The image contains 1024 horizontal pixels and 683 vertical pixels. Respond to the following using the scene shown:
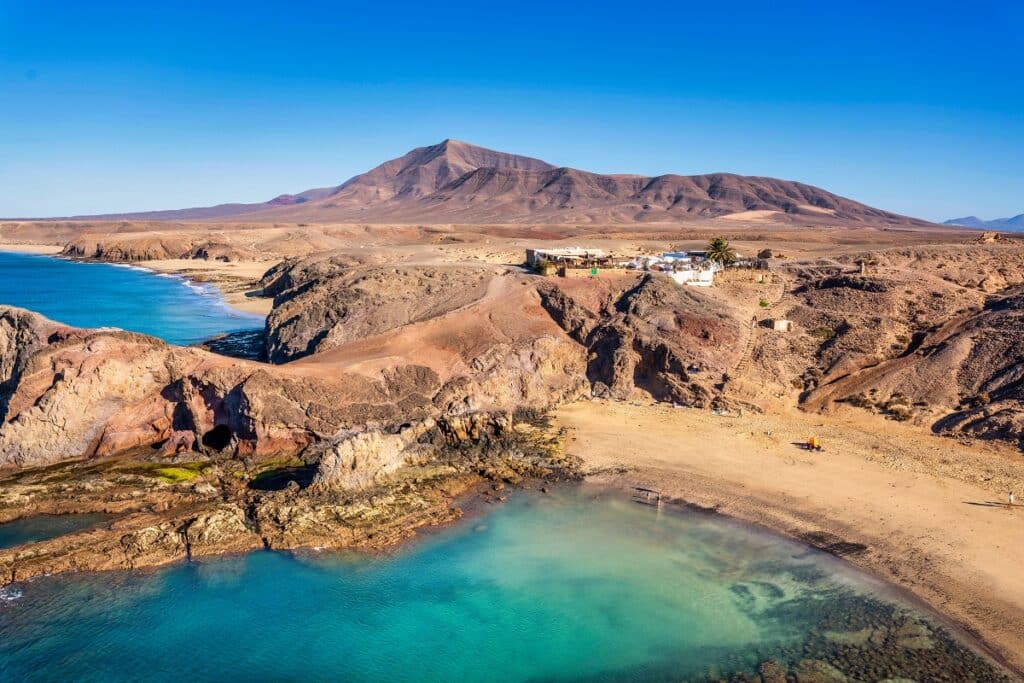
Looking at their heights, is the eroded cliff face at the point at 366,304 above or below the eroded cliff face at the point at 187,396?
above

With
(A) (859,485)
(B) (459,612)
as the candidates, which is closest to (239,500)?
(B) (459,612)

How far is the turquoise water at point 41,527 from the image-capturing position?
22500 millimetres

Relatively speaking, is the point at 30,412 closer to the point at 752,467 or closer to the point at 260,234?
the point at 752,467

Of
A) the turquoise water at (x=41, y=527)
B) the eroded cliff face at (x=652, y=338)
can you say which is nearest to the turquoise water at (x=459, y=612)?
the turquoise water at (x=41, y=527)

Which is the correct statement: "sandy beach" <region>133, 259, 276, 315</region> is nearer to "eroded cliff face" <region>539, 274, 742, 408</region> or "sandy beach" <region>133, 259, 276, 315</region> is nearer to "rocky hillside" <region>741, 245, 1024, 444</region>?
"eroded cliff face" <region>539, 274, 742, 408</region>

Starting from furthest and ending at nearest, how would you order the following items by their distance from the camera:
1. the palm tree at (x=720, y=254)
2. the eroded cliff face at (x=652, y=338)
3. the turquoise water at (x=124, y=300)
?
the turquoise water at (x=124, y=300), the palm tree at (x=720, y=254), the eroded cliff face at (x=652, y=338)

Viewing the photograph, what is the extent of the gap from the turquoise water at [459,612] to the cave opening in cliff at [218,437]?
928cm

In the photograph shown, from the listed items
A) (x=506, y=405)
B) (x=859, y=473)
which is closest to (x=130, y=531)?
(x=506, y=405)

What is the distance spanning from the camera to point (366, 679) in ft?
57.1

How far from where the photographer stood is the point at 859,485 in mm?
27484

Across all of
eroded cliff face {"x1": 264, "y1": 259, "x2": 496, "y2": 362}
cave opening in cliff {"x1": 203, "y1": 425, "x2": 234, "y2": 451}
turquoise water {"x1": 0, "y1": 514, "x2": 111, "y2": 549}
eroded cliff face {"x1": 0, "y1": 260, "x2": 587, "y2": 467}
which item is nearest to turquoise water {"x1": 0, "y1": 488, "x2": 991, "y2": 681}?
turquoise water {"x1": 0, "y1": 514, "x2": 111, "y2": 549}

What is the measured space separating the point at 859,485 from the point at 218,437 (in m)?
27.5

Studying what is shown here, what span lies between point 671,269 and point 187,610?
3950cm

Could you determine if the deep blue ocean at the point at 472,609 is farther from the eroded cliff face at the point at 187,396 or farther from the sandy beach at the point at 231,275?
the sandy beach at the point at 231,275
